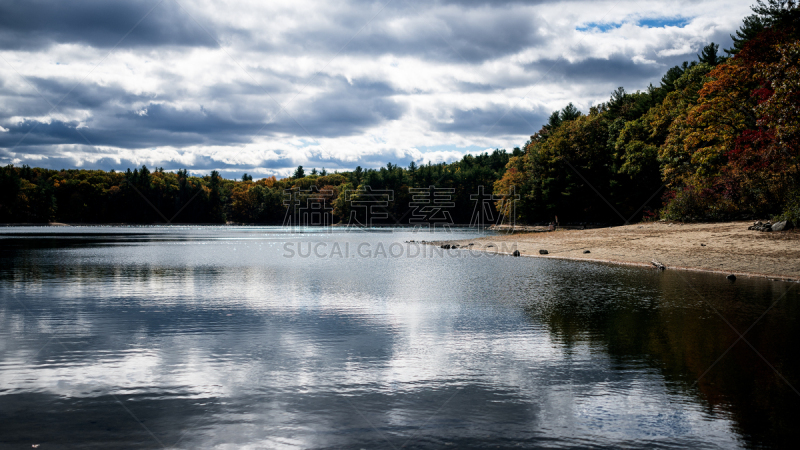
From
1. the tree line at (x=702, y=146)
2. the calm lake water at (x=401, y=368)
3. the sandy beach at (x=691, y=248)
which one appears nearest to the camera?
the calm lake water at (x=401, y=368)

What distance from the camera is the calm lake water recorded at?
7.00 metres

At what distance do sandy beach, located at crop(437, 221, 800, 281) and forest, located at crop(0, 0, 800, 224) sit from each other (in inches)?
119

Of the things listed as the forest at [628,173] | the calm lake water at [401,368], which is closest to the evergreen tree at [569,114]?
the forest at [628,173]

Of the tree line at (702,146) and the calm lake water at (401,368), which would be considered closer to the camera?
the calm lake water at (401,368)

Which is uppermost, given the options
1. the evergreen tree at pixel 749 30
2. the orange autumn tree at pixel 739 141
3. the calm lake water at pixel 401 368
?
the evergreen tree at pixel 749 30

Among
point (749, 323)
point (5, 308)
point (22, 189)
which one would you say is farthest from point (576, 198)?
point (22, 189)

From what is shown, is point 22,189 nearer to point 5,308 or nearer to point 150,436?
point 5,308

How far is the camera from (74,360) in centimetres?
1066

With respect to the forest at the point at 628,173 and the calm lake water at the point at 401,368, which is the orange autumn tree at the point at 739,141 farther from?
the calm lake water at the point at 401,368

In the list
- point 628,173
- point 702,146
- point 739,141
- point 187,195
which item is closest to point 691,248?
point 739,141

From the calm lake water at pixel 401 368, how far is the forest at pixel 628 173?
1915 cm

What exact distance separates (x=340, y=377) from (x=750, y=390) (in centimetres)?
663

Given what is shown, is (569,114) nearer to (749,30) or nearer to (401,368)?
(749,30)

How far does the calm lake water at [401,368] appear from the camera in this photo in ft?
23.0
